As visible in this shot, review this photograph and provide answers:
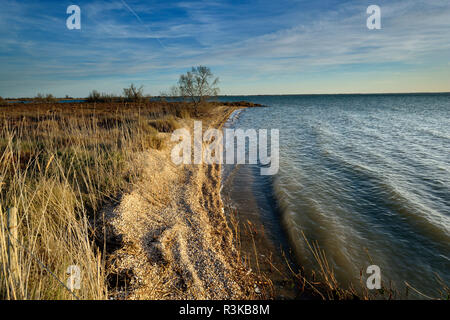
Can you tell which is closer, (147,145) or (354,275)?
(354,275)

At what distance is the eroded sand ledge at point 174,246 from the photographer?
355 cm

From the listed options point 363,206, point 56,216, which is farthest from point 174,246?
point 363,206

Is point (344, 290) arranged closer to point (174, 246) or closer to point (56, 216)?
point (174, 246)

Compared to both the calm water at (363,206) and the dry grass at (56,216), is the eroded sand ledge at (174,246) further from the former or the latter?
the calm water at (363,206)

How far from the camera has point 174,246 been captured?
14.6 ft

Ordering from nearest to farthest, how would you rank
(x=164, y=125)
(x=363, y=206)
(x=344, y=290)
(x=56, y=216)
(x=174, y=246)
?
(x=344, y=290)
(x=56, y=216)
(x=174, y=246)
(x=363, y=206)
(x=164, y=125)

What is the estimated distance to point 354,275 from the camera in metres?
4.22

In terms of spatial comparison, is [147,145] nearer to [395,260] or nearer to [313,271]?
[313,271]

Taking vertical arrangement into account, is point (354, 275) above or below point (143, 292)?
below

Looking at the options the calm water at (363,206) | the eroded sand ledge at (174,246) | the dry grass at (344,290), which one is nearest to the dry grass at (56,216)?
the eroded sand ledge at (174,246)

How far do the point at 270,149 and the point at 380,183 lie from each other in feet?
23.1
